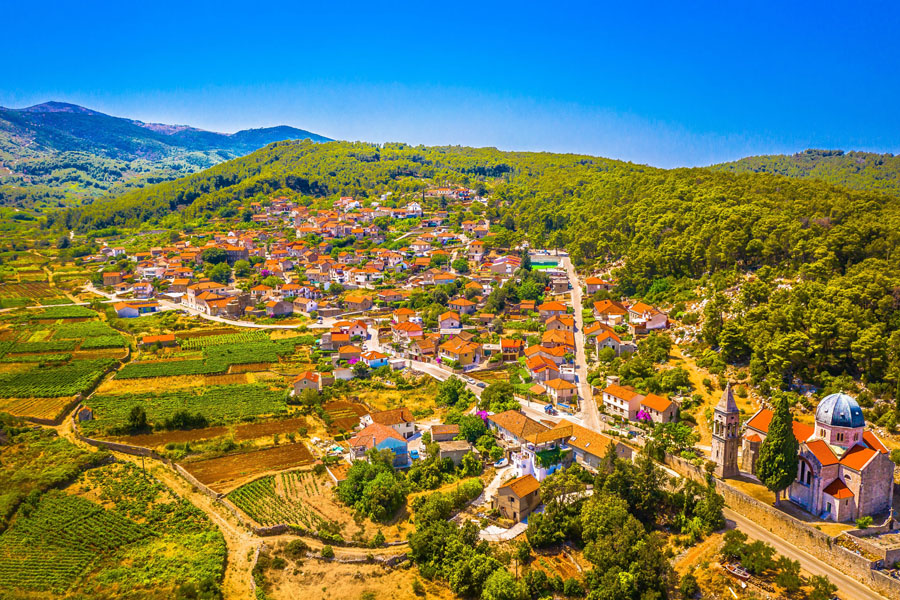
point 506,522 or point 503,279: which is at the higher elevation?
point 503,279

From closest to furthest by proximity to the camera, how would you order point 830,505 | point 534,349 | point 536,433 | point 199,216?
point 830,505
point 536,433
point 534,349
point 199,216

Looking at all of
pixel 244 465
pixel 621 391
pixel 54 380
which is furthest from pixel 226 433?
pixel 621 391

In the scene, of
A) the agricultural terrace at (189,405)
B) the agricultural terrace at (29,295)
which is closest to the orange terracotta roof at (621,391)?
the agricultural terrace at (189,405)

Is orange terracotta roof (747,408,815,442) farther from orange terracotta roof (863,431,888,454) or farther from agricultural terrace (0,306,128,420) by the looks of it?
agricultural terrace (0,306,128,420)

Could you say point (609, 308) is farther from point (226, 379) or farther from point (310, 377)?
point (226, 379)

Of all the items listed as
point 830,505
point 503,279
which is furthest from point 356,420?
point 503,279

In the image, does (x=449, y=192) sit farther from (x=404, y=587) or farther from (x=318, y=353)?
(x=404, y=587)

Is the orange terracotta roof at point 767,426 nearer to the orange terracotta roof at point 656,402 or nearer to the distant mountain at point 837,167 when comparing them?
the orange terracotta roof at point 656,402

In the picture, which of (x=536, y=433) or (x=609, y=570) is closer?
(x=609, y=570)
